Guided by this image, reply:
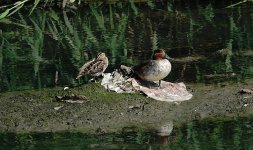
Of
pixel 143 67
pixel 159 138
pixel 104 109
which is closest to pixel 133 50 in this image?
pixel 143 67

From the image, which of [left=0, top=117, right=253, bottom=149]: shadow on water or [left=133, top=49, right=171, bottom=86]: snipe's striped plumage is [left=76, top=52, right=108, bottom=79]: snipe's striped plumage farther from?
[left=0, top=117, right=253, bottom=149]: shadow on water

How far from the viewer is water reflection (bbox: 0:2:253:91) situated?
41.2ft

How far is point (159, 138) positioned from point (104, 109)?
1.38m

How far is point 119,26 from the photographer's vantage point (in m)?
17.0

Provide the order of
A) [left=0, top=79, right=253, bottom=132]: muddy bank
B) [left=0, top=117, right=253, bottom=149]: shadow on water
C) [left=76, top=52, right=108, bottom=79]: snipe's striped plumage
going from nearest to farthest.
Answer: [left=0, top=117, right=253, bottom=149]: shadow on water < [left=0, top=79, right=253, bottom=132]: muddy bank < [left=76, top=52, right=108, bottom=79]: snipe's striped plumage

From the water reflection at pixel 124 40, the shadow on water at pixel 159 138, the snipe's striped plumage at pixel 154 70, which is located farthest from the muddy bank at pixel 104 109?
the water reflection at pixel 124 40

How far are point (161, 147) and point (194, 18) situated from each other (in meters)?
9.49

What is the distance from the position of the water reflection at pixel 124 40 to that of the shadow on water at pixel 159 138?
2.41 meters

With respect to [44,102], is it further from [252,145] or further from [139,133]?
[252,145]

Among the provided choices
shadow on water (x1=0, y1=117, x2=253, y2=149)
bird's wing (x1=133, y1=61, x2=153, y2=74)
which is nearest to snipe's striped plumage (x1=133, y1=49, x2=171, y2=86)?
bird's wing (x1=133, y1=61, x2=153, y2=74)

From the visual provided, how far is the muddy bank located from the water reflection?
1014 mm

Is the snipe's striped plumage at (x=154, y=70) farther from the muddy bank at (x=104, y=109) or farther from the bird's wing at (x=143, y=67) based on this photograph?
the muddy bank at (x=104, y=109)

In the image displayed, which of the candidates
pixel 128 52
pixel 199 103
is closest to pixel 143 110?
pixel 199 103

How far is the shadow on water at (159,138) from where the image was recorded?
854 cm
